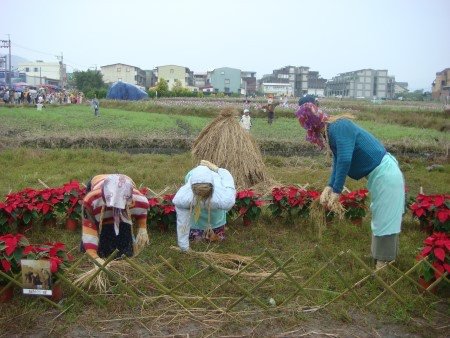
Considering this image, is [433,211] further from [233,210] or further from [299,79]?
[299,79]

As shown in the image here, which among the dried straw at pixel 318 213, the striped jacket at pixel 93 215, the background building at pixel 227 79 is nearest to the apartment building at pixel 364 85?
the background building at pixel 227 79

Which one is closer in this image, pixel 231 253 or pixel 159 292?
pixel 159 292

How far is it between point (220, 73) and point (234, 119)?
65.3 meters

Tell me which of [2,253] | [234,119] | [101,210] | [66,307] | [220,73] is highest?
[220,73]

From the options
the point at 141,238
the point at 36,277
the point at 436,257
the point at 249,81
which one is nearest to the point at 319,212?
the point at 436,257

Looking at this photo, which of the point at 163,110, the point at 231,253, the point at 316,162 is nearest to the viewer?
the point at 231,253

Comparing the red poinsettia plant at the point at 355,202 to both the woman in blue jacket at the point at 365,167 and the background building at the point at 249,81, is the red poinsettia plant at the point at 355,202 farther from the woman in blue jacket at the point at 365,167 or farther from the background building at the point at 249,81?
the background building at the point at 249,81

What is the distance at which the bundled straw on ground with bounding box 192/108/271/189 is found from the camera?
25.4ft

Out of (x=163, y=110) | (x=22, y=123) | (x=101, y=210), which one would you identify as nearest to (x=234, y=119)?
(x=101, y=210)

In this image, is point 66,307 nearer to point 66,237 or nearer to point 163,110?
point 66,237

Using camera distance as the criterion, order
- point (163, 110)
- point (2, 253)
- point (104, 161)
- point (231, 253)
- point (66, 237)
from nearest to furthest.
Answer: point (2, 253)
point (231, 253)
point (66, 237)
point (104, 161)
point (163, 110)

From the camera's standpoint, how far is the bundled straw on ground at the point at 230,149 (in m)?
7.73

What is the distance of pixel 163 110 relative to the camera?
26312mm

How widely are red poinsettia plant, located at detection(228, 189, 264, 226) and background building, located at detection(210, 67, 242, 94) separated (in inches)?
2603
